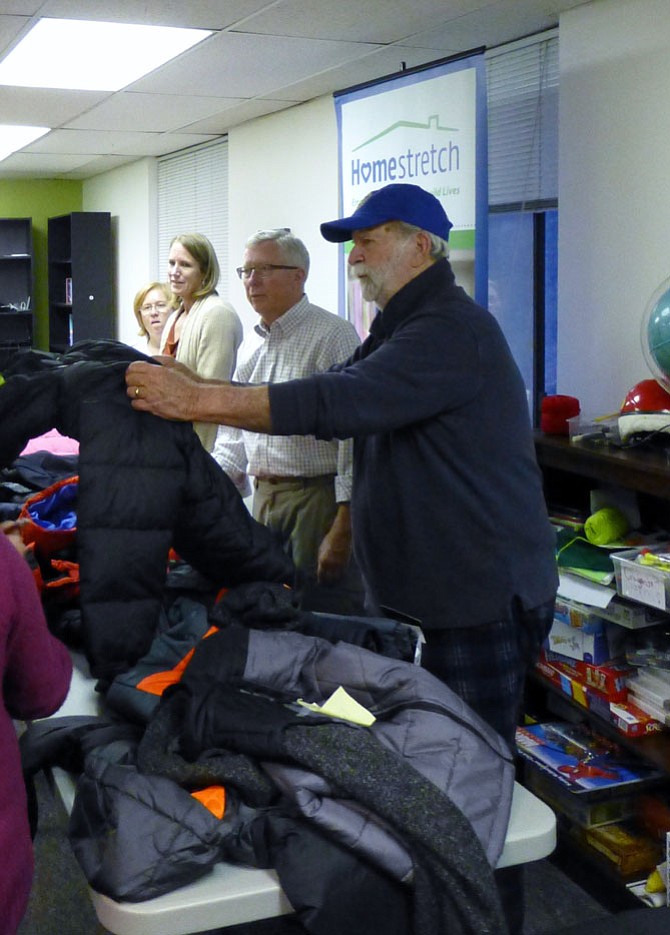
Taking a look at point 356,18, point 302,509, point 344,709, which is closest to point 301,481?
point 302,509

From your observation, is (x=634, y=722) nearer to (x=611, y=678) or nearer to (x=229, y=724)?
(x=611, y=678)

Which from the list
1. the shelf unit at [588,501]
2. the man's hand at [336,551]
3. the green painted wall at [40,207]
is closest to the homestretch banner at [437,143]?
the shelf unit at [588,501]

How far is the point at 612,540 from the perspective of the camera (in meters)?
2.66

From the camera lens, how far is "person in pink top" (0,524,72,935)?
4.41 ft

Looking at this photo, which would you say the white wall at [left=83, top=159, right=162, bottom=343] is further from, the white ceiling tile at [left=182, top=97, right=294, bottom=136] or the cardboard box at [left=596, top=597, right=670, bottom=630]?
the cardboard box at [left=596, top=597, right=670, bottom=630]

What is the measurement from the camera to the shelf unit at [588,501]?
2449mm

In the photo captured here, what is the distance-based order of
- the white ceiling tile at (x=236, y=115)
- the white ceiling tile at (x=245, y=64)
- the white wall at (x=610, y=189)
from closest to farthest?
the white wall at (x=610, y=189), the white ceiling tile at (x=245, y=64), the white ceiling tile at (x=236, y=115)

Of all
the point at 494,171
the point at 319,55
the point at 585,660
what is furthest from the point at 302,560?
the point at 319,55

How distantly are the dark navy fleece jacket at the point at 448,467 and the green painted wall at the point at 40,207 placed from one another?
8.54 m

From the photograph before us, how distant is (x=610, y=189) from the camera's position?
3379mm

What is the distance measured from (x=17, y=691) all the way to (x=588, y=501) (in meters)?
1.96

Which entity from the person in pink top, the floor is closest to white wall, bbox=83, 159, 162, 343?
the floor

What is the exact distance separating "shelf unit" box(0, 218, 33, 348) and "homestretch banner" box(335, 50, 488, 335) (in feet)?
21.2

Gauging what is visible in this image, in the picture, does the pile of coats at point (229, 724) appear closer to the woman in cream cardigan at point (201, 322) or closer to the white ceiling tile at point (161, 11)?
the woman in cream cardigan at point (201, 322)
